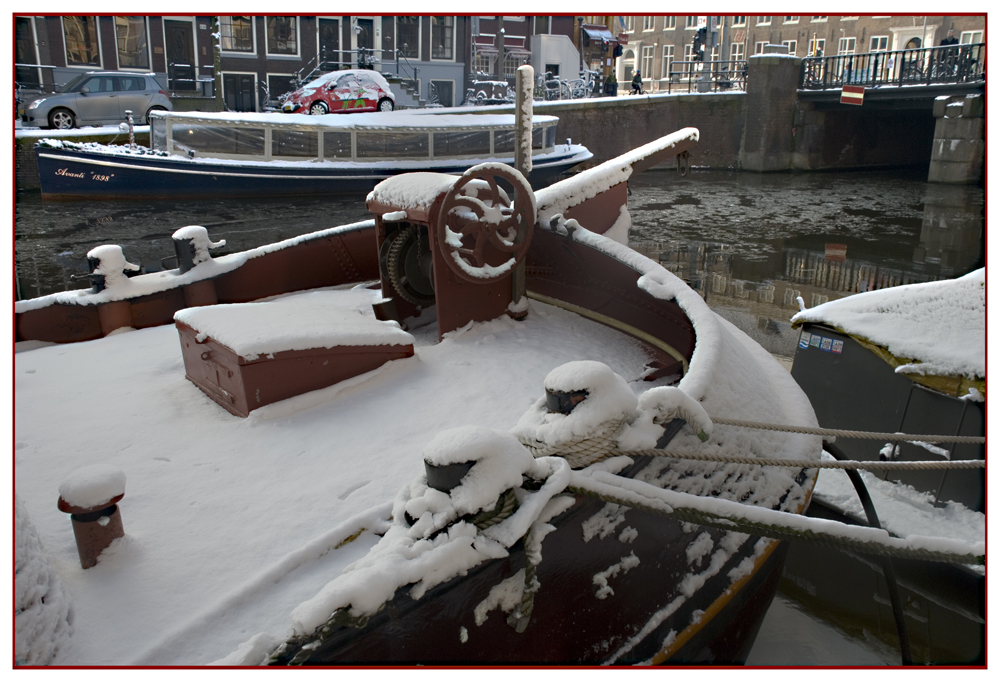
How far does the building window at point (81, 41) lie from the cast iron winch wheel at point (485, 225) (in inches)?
908

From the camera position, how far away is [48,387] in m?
3.34

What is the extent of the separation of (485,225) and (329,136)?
567 inches

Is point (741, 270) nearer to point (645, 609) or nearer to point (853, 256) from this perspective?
point (853, 256)

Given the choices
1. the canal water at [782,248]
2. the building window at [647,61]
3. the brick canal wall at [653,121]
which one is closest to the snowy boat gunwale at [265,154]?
the canal water at [782,248]

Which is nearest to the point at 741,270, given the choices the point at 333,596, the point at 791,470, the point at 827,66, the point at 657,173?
the point at 791,470

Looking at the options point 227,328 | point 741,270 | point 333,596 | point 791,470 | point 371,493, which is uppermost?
point 227,328

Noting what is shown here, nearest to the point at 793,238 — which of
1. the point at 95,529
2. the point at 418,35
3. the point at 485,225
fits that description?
the point at 485,225

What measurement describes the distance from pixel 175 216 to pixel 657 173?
50.6 feet

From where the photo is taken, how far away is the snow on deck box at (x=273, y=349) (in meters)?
2.92

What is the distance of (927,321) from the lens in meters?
3.98

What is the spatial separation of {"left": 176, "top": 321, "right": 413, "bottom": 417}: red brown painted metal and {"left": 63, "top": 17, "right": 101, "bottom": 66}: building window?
2323 centimetres

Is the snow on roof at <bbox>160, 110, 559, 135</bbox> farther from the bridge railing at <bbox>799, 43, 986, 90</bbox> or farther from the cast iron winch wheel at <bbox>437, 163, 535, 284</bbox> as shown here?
the cast iron winch wheel at <bbox>437, 163, 535, 284</bbox>

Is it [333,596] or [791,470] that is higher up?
[333,596]

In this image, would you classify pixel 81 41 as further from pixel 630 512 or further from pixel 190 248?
pixel 630 512
